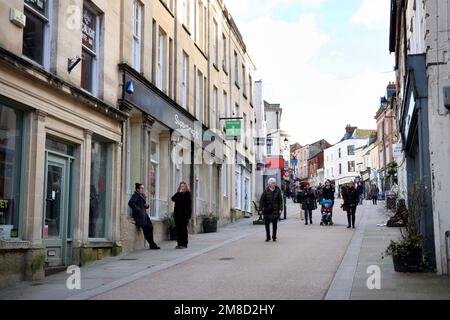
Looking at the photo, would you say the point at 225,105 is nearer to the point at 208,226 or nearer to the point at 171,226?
the point at 208,226

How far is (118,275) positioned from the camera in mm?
10891

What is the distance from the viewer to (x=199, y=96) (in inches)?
935

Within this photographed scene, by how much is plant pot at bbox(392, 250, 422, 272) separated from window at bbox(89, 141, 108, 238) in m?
7.00

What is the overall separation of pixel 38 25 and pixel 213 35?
50.6 feet

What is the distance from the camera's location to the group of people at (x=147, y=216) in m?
14.9

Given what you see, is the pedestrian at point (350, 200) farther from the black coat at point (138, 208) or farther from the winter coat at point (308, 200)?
the black coat at point (138, 208)

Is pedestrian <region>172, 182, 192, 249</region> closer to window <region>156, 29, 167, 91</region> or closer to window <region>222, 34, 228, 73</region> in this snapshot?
window <region>156, 29, 167, 91</region>

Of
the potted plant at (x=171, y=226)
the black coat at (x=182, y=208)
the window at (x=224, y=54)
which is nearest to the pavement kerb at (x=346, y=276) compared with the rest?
the black coat at (x=182, y=208)

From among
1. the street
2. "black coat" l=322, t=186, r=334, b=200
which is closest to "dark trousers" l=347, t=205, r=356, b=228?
"black coat" l=322, t=186, r=334, b=200

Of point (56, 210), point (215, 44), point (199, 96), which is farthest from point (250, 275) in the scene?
point (215, 44)

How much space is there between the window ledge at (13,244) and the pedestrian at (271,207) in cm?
774
